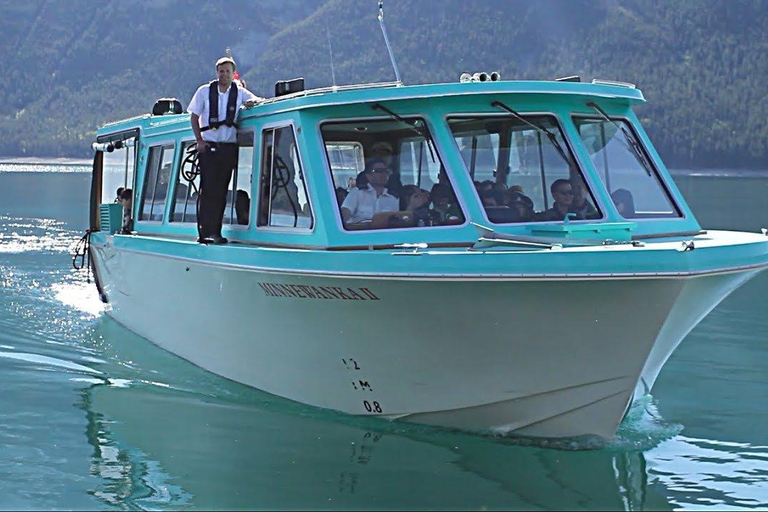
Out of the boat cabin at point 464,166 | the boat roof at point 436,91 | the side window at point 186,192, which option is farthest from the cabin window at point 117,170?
the boat roof at point 436,91

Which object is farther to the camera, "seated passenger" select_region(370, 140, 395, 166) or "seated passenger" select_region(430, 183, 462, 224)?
"seated passenger" select_region(370, 140, 395, 166)

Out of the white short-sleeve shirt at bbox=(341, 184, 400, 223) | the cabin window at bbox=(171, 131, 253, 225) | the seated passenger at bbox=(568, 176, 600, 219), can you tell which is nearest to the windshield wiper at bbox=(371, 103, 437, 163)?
the white short-sleeve shirt at bbox=(341, 184, 400, 223)

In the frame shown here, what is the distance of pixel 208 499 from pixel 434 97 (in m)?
3.61

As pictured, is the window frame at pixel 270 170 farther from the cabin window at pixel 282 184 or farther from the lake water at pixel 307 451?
the lake water at pixel 307 451

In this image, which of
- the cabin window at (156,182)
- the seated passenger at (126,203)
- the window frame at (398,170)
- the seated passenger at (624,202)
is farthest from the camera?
the seated passenger at (126,203)

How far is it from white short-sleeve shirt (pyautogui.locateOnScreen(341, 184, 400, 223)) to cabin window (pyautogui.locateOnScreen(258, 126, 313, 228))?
37 centimetres

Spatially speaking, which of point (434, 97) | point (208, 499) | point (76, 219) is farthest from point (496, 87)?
point (76, 219)

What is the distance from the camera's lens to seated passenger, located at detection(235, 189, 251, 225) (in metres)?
11.2

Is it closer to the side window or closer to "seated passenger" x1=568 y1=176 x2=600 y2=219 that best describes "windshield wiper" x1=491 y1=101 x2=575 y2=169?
"seated passenger" x1=568 y1=176 x2=600 y2=219

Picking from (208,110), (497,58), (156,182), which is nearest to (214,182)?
(208,110)

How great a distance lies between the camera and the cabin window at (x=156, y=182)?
13398 millimetres

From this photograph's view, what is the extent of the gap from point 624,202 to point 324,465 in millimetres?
3329

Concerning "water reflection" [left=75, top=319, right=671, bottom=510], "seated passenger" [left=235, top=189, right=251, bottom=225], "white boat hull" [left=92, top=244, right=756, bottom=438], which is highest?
"seated passenger" [left=235, top=189, right=251, bottom=225]

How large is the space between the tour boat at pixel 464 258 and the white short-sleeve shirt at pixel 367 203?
0.02 m
